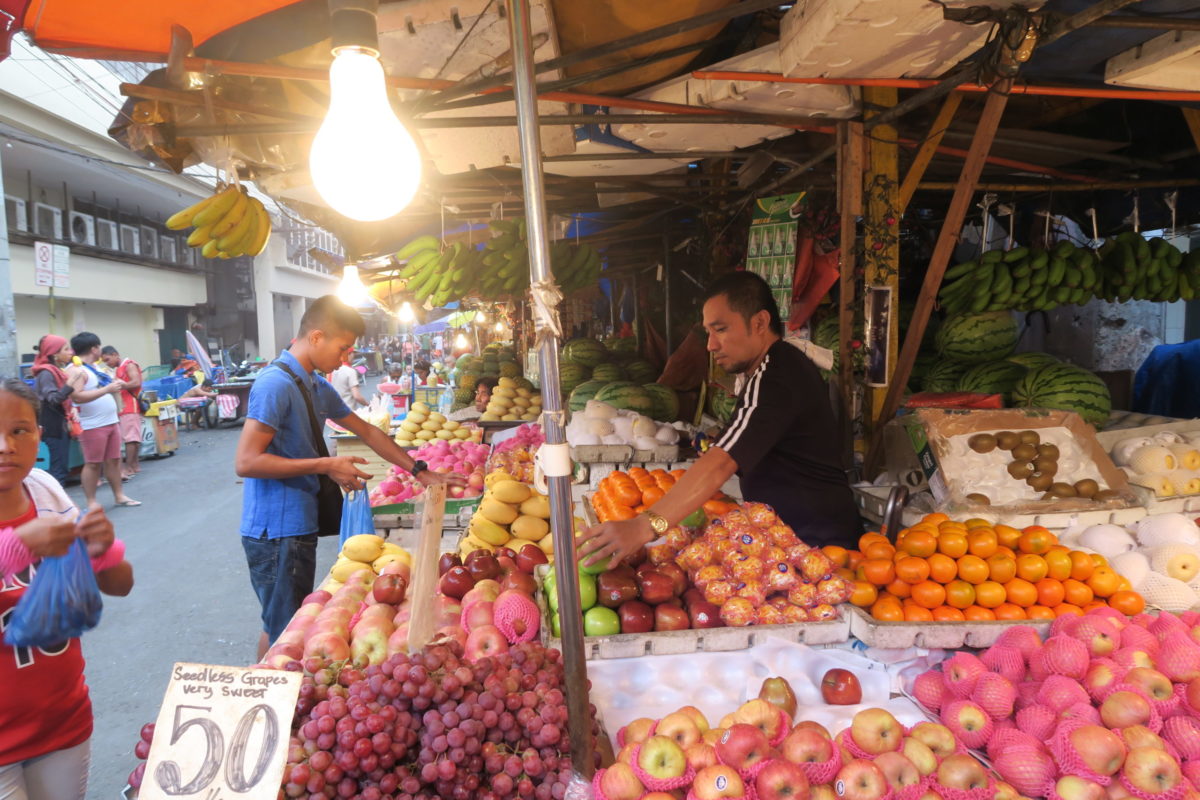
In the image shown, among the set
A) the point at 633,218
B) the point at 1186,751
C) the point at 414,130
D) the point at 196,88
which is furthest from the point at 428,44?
the point at 633,218

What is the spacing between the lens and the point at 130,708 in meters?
3.92

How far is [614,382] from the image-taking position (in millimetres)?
6102

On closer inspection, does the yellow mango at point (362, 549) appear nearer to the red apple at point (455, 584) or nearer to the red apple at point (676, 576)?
the red apple at point (455, 584)

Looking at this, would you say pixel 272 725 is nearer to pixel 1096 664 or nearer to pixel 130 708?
pixel 1096 664

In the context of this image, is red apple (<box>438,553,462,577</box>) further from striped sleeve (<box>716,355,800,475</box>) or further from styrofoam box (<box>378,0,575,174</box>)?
styrofoam box (<box>378,0,575,174</box>)

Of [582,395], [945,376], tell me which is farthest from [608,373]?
[945,376]

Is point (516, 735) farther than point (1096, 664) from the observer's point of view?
No

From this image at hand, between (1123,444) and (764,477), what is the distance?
2.20 meters

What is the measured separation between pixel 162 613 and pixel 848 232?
18.5 ft

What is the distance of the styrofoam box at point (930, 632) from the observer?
79.2 inches

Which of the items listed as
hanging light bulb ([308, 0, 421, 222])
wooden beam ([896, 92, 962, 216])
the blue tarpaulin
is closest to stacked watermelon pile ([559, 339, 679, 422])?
wooden beam ([896, 92, 962, 216])

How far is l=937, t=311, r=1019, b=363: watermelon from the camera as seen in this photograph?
4.46 meters

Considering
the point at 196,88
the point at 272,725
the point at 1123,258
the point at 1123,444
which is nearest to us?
the point at 272,725

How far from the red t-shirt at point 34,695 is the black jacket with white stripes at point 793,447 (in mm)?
2136
